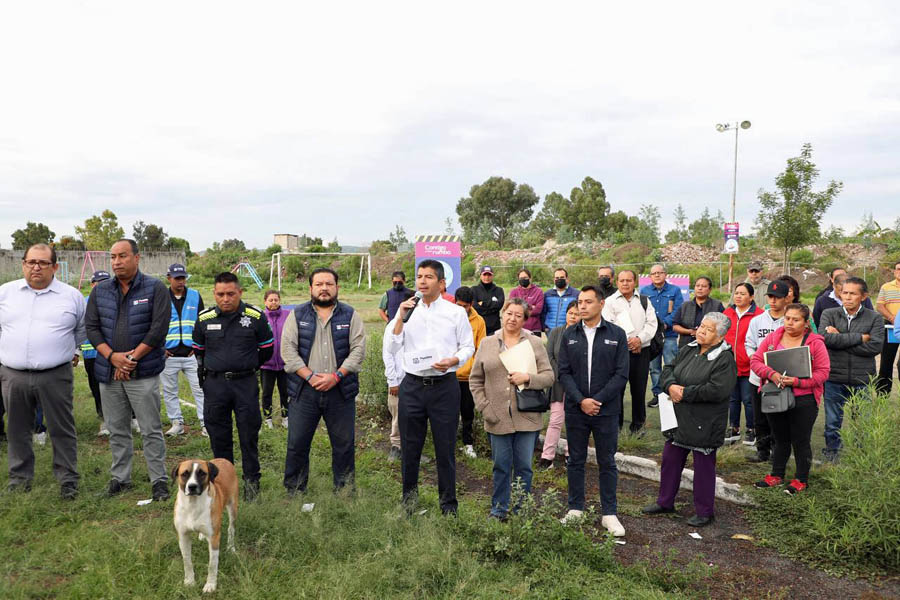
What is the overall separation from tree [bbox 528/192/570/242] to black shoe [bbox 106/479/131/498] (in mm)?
53712

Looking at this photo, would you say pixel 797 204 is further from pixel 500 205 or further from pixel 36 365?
pixel 500 205

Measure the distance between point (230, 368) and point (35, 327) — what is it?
1.73m

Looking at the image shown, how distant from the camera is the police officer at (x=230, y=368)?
4.60 m

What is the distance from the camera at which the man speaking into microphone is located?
4359mm

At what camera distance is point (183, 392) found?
8.90m

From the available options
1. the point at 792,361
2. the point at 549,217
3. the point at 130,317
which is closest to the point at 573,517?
the point at 792,361

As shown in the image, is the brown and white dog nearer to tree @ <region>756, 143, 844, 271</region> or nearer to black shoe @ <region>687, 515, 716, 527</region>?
black shoe @ <region>687, 515, 716, 527</region>

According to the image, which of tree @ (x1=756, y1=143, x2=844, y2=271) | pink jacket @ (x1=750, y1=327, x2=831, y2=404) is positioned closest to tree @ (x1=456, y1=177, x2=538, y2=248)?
tree @ (x1=756, y1=143, x2=844, y2=271)

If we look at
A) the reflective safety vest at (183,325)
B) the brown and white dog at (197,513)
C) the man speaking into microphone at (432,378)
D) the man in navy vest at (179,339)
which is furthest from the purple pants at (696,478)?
the reflective safety vest at (183,325)

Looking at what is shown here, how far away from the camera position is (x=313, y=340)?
4590mm

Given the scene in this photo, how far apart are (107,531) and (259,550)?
1.12 metres

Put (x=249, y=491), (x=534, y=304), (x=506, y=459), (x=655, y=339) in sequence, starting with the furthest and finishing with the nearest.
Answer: (x=534, y=304), (x=655, y=339), (x=249, y=491), (x=506, y=459)

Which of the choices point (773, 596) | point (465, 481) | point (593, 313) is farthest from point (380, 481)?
point (773, 596)

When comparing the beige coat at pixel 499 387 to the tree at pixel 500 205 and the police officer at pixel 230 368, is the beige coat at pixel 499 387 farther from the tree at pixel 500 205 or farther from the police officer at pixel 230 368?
the tree at pixel 500 205
